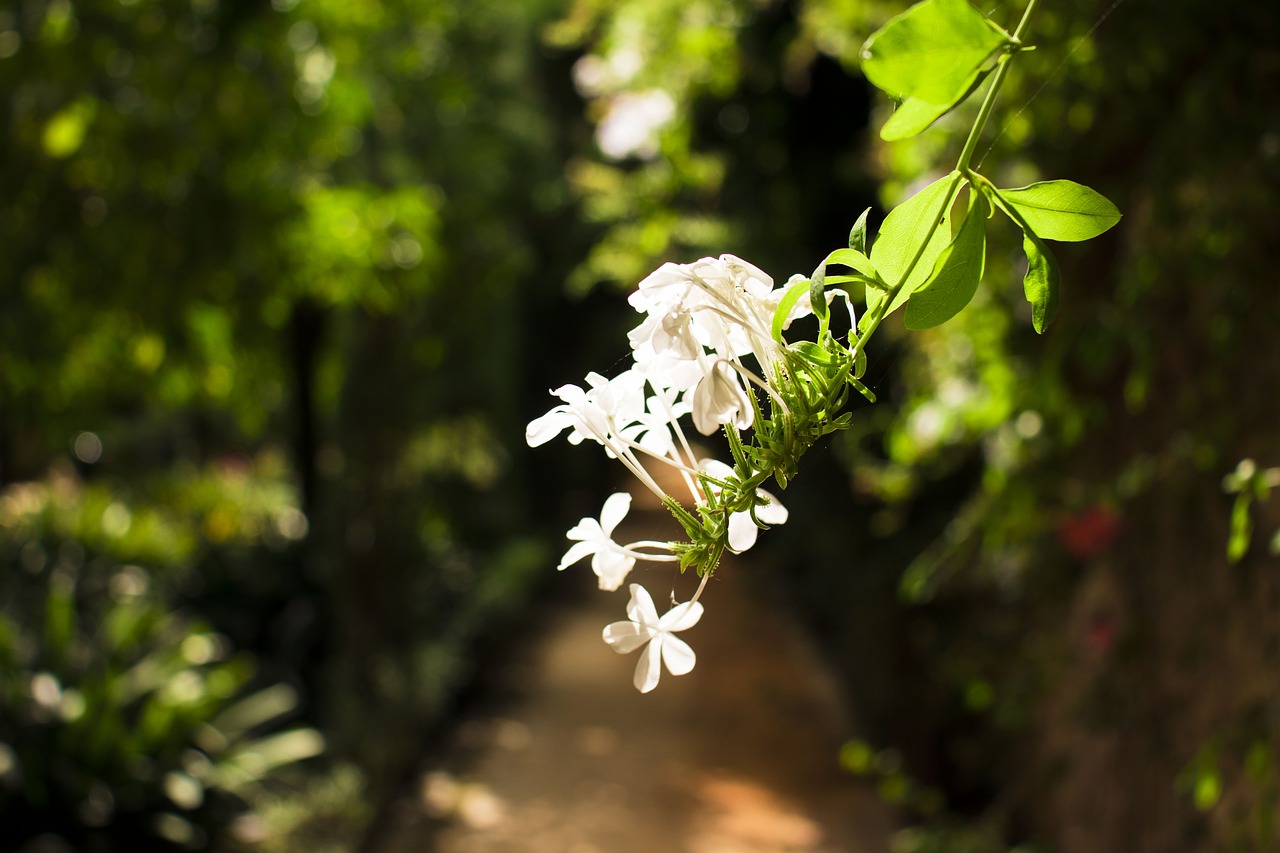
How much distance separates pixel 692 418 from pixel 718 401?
0.03 m

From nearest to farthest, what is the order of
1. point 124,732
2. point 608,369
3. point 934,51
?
point 934,51
point 124,732
point 608,369

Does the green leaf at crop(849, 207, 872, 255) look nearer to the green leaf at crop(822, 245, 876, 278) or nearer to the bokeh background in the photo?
the green leaf at crop(822, 245, 876, 278)

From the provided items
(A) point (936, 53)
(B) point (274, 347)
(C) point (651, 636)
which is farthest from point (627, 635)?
(B) point (274, 347)

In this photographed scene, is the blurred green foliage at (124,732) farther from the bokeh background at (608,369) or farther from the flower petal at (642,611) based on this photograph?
the flower petal at (642,611)

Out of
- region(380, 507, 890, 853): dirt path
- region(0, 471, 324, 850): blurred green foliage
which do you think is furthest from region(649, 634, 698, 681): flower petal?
region(0, 471, 324, 850): blurred green foliage

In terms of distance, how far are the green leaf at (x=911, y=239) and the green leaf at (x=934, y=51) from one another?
0.06 m

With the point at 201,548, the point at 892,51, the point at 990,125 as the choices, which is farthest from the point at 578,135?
the point at 892,51

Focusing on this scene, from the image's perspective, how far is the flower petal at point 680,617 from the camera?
1.39ft

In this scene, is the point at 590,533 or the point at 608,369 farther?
the point at 608,369

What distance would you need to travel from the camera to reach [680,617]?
430 millimetres

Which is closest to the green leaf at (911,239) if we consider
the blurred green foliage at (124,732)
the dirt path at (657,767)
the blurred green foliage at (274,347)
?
the blurred green foliage at (274,347)

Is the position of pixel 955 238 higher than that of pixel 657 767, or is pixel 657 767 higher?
pixel 657 767

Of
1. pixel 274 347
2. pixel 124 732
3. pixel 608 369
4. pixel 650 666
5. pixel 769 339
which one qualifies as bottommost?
pixel 650 666

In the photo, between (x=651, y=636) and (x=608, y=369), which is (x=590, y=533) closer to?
(x=651, y=636)
